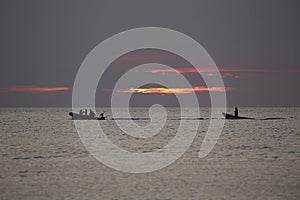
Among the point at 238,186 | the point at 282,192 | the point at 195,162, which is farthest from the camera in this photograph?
the point at 195,162

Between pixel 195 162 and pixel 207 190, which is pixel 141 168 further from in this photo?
pixel 207 190

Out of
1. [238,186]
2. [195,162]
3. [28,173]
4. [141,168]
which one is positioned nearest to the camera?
[238,186]

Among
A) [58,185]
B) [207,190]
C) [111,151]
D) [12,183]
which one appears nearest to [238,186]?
[207,190]

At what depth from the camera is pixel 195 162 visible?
41.7m

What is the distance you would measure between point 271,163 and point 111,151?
16.7m

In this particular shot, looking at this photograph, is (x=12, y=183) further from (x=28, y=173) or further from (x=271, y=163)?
(x=271, y=163)

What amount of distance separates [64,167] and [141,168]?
5455mm

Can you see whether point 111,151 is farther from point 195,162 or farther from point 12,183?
point 12,183

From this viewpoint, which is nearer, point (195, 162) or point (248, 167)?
point (248, 167)

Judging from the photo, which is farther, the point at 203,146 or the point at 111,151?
the point at 203,146

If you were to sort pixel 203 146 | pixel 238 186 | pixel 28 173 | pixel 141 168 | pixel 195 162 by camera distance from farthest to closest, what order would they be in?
pixel 203 146 < pixel 195 162 < pixel 141 168 < pixel 28 173 < pixel 238 186

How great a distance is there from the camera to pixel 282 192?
28.6 metres

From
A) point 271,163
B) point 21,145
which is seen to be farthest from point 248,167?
point 21,145

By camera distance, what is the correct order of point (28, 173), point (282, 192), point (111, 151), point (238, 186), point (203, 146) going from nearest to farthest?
1. point (282, 192)
2. point (238, 186)
3. point (28, 173)
4. point (111, 151)
5. point (203, 146)
